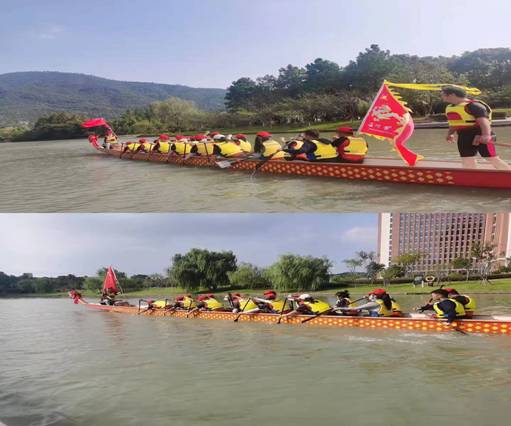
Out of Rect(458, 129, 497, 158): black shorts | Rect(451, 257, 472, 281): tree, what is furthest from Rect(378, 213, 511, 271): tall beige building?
Rect(458, 129, 497, 158): black shorts

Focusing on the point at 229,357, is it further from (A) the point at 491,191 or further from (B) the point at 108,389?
(A) the point at 491,191

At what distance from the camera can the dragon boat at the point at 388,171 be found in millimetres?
7383

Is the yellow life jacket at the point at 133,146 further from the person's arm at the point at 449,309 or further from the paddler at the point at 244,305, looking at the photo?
the person's arm at the point at 449,309

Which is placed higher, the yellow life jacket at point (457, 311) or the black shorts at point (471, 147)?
the black shorts at point (471, 147)

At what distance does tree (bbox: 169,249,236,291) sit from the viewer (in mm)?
26688

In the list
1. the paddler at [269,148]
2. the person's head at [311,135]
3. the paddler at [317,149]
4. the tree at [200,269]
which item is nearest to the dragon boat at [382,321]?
the paddler at [317,149]

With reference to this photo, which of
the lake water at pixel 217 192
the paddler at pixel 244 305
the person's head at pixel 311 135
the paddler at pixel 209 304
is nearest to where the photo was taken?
the lake water at pixel 217 192

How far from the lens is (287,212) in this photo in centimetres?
739

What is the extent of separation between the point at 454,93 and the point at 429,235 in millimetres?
45545

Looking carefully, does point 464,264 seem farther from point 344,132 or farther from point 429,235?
point 344,132

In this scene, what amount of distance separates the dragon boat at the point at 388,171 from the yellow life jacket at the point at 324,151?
0.65ft

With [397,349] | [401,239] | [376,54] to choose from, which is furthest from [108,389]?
[401,239]

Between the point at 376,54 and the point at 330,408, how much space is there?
10.6 meters

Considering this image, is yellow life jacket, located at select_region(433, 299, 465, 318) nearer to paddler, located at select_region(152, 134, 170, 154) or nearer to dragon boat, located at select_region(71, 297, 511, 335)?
Answer: dragon boat, located at select_region(71, 297, 511, 335)
